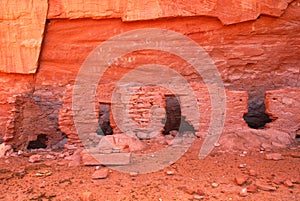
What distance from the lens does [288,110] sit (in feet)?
16.1

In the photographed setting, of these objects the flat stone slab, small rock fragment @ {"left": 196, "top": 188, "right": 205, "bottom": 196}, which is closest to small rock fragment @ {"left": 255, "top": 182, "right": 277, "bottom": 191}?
small rock fragment @ {"left": 196, "top": 188, "right": 205, "bottom": 196}

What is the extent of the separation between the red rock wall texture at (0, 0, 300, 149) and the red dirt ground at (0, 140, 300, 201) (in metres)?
1.05

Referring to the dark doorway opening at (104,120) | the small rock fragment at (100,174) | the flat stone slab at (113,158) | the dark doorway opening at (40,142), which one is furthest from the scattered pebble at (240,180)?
the dark doorway opening at (40,142)

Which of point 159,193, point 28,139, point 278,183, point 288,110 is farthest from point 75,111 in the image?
point 288,110

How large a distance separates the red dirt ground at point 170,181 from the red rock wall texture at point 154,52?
1.05 meters

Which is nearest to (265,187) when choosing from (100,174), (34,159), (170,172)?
(170,172)

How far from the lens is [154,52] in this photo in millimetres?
5566

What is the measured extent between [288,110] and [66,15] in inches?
172

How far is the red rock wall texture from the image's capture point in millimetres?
Result: 4910

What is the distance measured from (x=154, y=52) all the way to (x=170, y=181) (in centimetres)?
302

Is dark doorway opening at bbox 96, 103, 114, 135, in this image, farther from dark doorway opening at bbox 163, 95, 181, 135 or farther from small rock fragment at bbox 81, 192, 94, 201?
small rock fragment at bbox 81, 192, 94, 201

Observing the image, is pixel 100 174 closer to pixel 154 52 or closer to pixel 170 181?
pixel 170 181

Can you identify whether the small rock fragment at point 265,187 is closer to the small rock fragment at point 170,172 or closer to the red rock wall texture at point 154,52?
the small rock fragment at point 170,172

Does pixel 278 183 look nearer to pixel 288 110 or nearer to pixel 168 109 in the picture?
pixel 288 110
